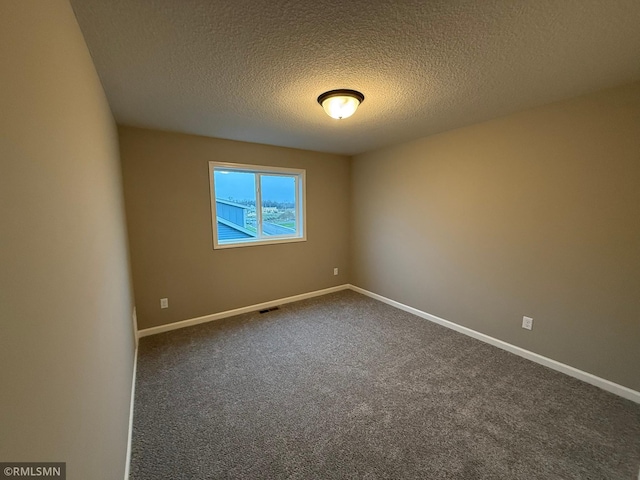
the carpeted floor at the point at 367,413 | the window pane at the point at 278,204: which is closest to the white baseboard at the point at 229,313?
the carpeted floor at the point at 367,413

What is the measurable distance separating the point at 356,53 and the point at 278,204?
2.60 m

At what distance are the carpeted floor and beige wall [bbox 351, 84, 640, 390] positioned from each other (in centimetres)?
40

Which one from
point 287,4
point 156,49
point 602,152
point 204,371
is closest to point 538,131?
point 602,152

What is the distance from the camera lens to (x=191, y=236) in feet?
10.6

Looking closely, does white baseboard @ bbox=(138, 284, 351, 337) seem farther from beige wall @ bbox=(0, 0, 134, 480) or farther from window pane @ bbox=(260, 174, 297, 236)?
beige wall @ bbox=(0, 0, 134, 480)

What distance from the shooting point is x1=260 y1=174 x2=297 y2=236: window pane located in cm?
379

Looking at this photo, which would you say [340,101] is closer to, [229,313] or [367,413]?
[367,413]

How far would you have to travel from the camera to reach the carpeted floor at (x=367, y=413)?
150 cm

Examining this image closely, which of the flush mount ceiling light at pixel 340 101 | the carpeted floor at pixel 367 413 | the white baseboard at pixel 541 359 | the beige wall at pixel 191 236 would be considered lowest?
the carpeted floor at pixel 367 413

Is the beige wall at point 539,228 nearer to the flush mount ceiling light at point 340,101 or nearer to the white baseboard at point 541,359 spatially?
the white baseboard at point 541,359

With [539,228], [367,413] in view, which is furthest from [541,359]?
[367,413]

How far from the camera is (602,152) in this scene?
204 cm

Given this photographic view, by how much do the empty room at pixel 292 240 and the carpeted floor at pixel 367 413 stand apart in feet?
0.06

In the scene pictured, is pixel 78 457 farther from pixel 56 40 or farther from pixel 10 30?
pixel 56 40
